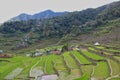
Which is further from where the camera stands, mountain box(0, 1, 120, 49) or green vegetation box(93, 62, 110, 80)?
mountain box(0, 1, 120, 49)

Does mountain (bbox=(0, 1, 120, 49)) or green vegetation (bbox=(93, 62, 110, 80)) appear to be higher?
green vegetation (bbox=(93, 62, 110, 80))

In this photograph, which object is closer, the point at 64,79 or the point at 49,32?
the point at 64,79

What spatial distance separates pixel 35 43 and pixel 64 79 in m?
85.3

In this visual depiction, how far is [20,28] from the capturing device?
463ft

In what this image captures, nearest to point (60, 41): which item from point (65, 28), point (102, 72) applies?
point (65, 28)

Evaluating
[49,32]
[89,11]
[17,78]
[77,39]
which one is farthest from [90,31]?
[17,78]

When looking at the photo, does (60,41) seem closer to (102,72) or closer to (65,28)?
(65,28)

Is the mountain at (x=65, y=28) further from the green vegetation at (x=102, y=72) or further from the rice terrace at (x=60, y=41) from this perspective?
the green vegetation at (x=102, y=72)

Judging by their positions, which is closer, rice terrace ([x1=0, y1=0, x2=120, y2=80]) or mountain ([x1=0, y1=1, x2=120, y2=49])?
rice terrace ([x1=0, y1=0, x2=120, y2=80])

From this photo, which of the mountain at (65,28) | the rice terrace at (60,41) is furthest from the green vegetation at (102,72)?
the mountain at (65,28)

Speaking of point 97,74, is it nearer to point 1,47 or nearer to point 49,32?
point 1,47

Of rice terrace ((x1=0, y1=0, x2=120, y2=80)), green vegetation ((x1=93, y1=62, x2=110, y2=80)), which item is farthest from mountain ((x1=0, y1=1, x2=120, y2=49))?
green vegetation ((x1=93, y1=62, x2=110, y2=80))

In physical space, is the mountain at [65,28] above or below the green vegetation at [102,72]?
below

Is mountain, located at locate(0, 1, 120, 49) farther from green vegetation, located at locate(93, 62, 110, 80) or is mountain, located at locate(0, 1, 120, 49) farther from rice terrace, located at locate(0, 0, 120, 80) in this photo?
green vegetation, located at locate(93, 62, 110, 80)
